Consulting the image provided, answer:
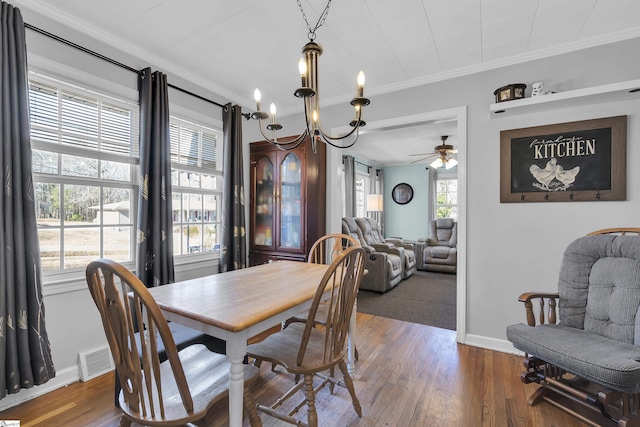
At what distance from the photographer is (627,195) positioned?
2150mm

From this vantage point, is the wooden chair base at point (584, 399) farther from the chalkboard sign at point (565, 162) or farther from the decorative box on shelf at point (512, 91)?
the decorative box on shelf at point (512, 91)

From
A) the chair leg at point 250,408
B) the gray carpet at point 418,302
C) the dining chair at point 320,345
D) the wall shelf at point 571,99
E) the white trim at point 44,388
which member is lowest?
the gray carpet at point 418,302

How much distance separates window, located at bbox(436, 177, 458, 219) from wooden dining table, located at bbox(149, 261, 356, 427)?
242 inches

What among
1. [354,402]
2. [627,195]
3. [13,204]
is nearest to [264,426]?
[354,402]

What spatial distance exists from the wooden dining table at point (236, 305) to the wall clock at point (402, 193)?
6.00 metres

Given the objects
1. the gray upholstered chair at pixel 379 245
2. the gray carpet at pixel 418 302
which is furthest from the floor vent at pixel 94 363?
the gray upholstered chair at pixel 379 245

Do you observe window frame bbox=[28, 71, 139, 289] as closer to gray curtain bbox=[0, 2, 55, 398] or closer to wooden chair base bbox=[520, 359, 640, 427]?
gray curtain bbox=[0, 2, 55, 398]

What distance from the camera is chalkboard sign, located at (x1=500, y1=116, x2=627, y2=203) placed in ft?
7.13

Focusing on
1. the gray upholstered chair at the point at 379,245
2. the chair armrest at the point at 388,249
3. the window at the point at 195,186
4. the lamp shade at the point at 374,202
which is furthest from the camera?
the lamp shade at the point at 374,202

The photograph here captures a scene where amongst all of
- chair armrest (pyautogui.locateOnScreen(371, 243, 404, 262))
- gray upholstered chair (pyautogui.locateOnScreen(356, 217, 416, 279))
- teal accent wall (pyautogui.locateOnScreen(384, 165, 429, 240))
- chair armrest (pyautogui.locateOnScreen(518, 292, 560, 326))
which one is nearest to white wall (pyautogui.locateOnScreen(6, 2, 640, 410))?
chair armrest (pyautogui.locateOnScreen(518, 292, 560, 326))

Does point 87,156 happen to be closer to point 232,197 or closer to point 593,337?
point 232,197

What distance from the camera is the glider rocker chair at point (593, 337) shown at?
57.8 inches

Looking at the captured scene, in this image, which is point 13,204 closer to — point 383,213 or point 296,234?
point 296,234

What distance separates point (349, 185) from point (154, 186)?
13.7 ft
